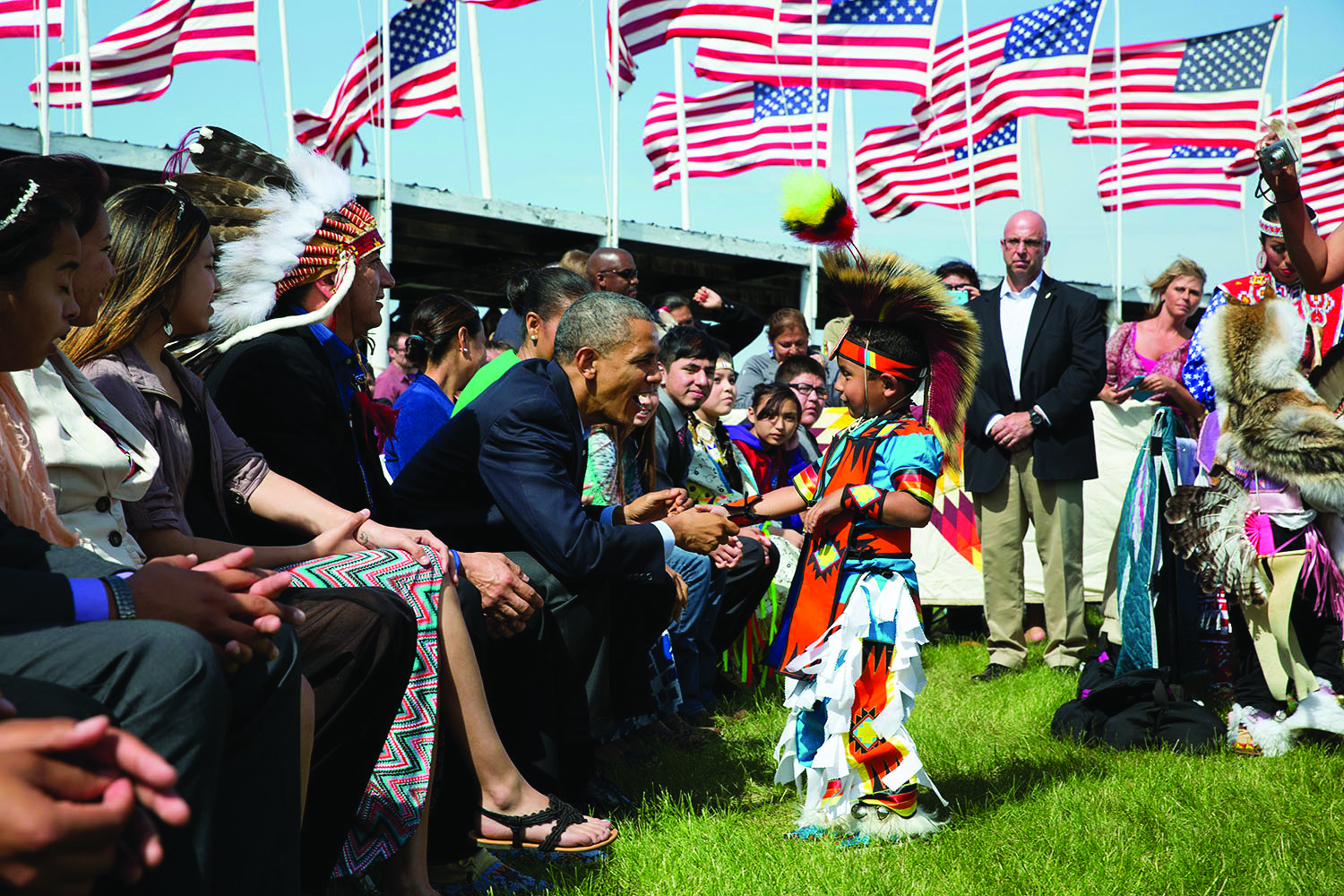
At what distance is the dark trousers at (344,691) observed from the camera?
2412 millimetres

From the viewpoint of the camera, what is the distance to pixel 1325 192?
15.4m

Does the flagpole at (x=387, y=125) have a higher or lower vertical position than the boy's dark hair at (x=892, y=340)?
higher

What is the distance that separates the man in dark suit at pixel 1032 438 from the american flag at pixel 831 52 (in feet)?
23.9

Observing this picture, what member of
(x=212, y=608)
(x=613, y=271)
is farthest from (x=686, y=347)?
(x=212, y=608)

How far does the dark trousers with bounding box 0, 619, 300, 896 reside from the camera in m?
Answer: 1.53

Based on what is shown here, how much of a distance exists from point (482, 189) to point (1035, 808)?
455 inches

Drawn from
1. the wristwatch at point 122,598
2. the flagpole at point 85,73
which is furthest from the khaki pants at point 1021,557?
the flagpole at point 85,73

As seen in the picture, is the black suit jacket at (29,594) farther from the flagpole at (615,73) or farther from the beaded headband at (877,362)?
the flagpole at (615,73)

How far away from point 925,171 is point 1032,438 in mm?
9394

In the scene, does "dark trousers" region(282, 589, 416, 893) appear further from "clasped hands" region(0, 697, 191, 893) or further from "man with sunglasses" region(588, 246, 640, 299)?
"man with sunglasses" region(588, 246, 640, 299)

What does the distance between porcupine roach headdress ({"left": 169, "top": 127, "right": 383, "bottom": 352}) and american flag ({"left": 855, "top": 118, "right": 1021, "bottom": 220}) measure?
12.2m

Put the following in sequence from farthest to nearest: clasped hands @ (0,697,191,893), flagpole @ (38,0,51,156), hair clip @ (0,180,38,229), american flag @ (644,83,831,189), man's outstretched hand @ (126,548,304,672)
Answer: american flag @ (644,83,831,189) → flagpole @ (38,0,51,156) → hair clip @ (0,180,38,229) → man's outstretched hand @ (126,548,304,672) → clasped hands @ (0,697,191,893)

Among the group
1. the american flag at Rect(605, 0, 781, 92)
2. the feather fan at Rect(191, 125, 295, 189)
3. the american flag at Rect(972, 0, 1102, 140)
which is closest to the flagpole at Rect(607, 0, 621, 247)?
the american flag at Rect(605, 0, 781, 92)

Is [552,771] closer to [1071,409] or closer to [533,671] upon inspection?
[533,671]
